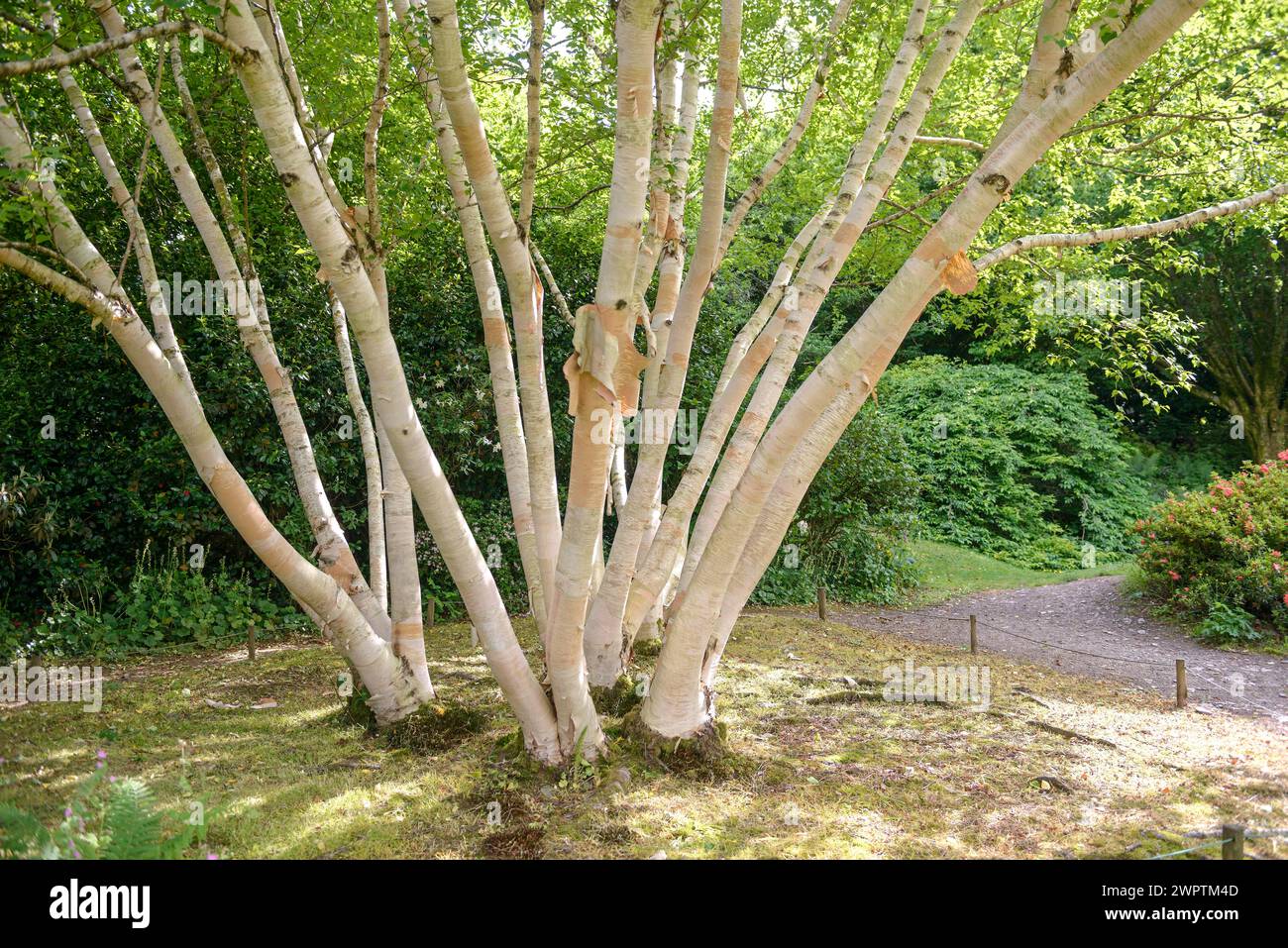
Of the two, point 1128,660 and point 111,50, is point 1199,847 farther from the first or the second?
point 111,50

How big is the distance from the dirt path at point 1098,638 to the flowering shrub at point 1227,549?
1.60ft

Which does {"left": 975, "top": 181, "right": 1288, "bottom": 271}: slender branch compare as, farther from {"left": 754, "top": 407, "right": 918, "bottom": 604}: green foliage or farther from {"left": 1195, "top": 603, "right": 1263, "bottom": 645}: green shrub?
{"left": 754, "top": 407, "right": 918, "bottom": 604}: green foliage

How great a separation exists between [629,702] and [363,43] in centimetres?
540

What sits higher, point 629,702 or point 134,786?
point 134,786

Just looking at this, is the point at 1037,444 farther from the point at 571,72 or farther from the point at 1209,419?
the point at 571,72

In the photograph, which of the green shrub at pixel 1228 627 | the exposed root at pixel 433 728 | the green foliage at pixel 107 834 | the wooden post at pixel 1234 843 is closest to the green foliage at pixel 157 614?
the exposed root at pixel 433 728

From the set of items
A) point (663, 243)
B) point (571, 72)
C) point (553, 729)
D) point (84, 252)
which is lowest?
point (553, 729)

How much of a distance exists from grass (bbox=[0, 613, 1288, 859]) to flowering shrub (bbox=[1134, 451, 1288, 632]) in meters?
3.60

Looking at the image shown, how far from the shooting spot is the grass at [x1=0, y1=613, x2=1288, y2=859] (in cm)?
363

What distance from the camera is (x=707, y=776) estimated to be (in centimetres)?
430

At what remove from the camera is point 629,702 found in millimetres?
5211

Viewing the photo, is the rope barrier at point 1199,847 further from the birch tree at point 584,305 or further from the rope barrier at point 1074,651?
the rope barrier at point 1074,651

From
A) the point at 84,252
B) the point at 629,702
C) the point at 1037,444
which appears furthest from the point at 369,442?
the point at 1037,444

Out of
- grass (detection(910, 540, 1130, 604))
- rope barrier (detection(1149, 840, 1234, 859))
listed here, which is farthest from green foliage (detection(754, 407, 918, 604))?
rope barrier (detection(1149, 840, 1234, 859))
